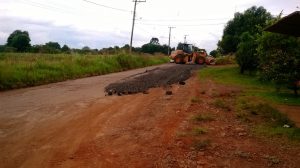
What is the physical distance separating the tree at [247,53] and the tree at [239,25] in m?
7.88

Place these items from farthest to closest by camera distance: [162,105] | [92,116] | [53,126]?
[162,105], [92,116], [53,126]

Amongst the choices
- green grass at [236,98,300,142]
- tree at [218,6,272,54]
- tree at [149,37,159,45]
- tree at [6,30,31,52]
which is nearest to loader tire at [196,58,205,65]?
tree at [218,6,272,54]

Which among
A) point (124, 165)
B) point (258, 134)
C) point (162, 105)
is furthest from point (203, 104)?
point (124, 165)

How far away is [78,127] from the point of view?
10203 mm

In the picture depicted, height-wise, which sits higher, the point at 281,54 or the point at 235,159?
the point at 281,54

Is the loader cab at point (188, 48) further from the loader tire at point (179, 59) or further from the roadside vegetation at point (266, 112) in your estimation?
the roadside vegetation at point (266, 112)

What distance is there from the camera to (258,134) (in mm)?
10039

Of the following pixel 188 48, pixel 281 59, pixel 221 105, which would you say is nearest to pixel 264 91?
pixel 281 59

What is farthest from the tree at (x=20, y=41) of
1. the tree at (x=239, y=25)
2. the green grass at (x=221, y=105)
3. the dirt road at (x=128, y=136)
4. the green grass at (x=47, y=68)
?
the green grass at (x=221, y=105)

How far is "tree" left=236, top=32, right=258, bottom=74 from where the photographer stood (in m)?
26.6

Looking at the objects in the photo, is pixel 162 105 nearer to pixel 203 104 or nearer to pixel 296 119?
pixel 203 104

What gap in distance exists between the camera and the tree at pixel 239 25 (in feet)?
116

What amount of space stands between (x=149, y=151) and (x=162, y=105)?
5.46 m

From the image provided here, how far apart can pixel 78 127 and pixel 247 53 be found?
61.9 ft
